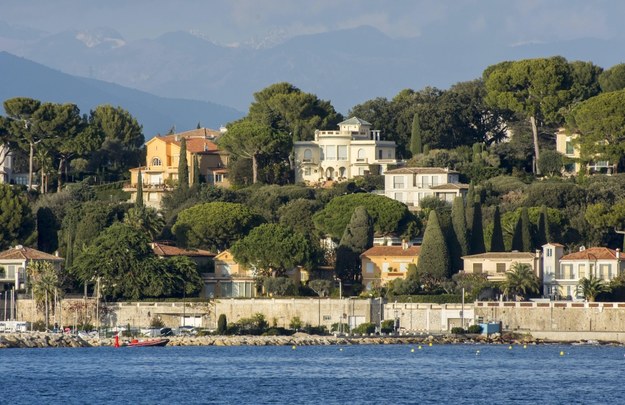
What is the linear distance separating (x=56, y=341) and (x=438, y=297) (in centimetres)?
Result: 1961

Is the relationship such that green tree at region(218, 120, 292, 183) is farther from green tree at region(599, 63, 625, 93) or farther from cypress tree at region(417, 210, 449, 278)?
cypress tree at region(417, 210, 449, 278)

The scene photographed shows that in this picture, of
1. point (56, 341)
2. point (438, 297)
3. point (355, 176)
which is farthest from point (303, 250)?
point (355, 176)

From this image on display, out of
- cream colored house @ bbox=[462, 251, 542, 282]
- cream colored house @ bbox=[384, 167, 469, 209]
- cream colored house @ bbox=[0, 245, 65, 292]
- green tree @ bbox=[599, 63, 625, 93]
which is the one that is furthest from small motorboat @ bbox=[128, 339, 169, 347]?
green tree @ bbox=[599, 63, 625, 93]

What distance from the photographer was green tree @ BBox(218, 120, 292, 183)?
11744 cm

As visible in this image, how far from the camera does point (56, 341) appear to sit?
8988cm

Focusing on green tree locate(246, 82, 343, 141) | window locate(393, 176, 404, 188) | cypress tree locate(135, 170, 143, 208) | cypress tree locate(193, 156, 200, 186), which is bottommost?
cypress tree locate(135, 170, 143, 208)

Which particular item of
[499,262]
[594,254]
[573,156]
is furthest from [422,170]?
[594,254]

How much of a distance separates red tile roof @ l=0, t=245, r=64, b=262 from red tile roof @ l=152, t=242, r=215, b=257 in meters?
5.42

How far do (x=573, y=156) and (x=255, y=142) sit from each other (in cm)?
2092

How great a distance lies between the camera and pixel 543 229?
328 ft

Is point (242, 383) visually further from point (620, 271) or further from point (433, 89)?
point (433, 89)

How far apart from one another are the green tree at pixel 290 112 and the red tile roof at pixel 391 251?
2482 centimetres

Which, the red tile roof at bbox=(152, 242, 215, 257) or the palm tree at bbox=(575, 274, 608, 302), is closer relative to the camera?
the palm tree at bbox=(575, 274, 608, 302)

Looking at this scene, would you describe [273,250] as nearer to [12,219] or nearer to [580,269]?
[580,269]
